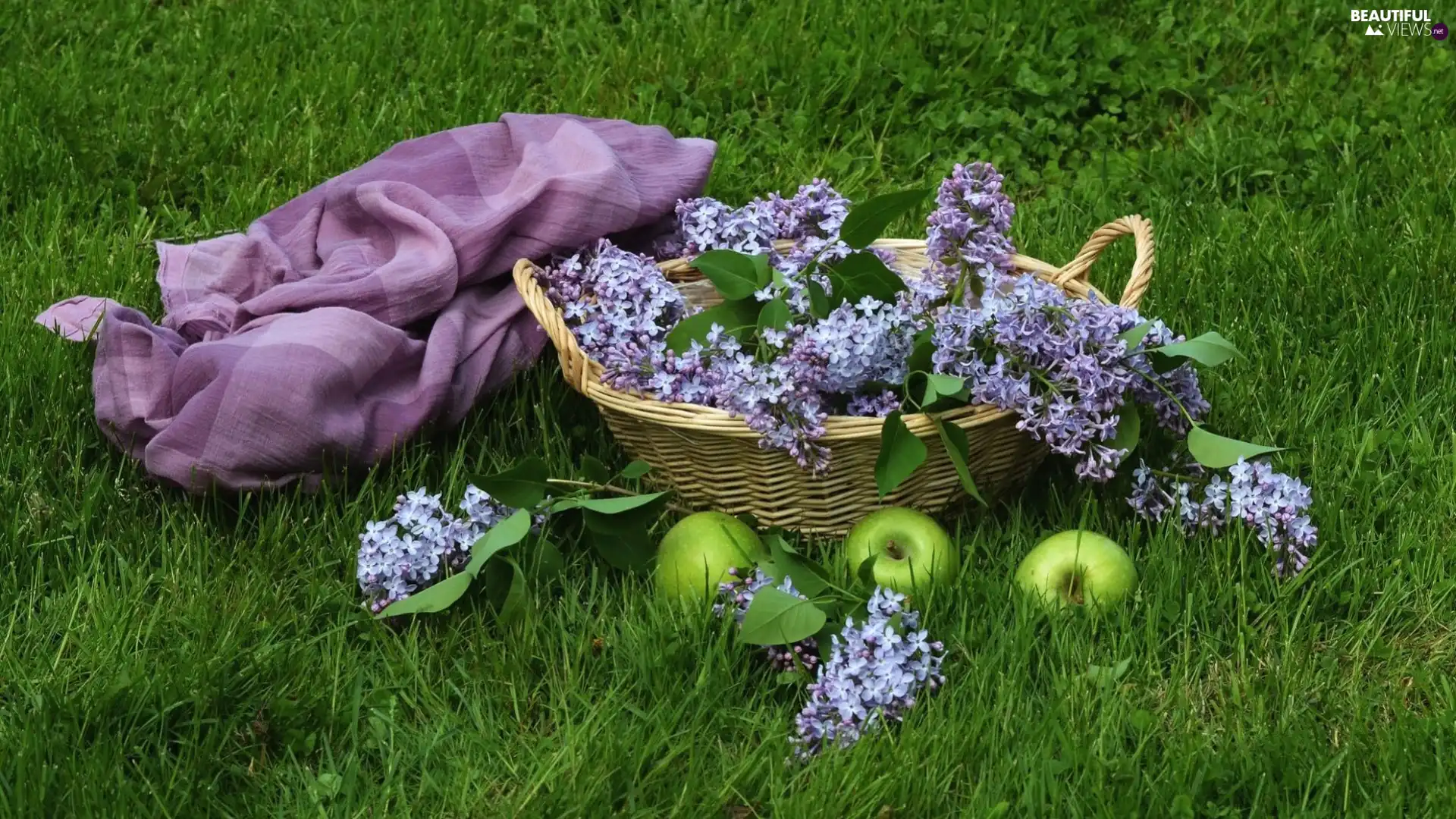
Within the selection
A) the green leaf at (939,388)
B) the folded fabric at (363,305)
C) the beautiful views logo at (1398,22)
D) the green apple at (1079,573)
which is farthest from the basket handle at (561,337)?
the beautiful views logo at (1398,22)

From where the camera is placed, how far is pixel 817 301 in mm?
2406

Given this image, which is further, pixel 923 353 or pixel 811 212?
pixel 811 212

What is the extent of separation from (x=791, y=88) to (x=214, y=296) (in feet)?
5.25

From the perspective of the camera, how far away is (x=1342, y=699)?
6.80 feet

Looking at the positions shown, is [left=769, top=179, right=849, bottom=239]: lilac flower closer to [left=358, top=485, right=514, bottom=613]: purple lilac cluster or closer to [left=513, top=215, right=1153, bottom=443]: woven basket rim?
[left=513, top=215, right=1153, bottom=443]: woven basket rim

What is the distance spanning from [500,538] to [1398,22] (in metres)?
2.99

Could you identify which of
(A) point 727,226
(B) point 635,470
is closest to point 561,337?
(B) point 635,470

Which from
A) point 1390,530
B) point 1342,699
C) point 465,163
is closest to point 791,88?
point 465,163

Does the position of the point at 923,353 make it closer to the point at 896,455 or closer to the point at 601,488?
the point at 896,455

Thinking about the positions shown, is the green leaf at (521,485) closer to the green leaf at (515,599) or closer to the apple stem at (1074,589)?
the green leaf at (515,599)

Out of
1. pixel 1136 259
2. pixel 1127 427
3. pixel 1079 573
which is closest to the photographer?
pixel 1079 573

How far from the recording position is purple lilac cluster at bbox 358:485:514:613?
7.32 feet

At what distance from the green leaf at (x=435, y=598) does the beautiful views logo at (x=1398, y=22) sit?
2962 millimetres

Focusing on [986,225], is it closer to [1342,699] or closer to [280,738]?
[1342,699]
